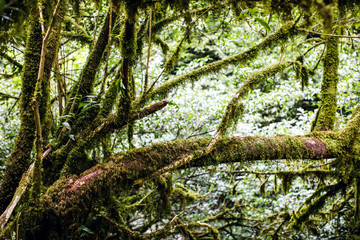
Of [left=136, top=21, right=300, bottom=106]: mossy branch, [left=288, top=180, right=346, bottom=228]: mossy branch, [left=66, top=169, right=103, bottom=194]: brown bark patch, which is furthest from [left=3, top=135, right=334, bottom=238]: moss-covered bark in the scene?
[left=288, top=180, right=346, bottom=228]: mossy branch

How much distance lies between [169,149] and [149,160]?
21 centimetres

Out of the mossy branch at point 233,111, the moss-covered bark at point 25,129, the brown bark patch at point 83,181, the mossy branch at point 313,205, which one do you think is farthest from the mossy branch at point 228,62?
the mossy branch at point 313,205

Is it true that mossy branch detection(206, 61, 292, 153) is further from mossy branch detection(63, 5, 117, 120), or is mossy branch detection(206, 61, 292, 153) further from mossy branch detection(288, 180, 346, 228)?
mossy branch detection(288, 180, 346, 228)

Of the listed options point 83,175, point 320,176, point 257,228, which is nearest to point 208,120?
point 320,176

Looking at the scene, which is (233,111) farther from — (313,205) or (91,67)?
(313,205)

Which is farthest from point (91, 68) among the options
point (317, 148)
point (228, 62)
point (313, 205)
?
point (313, 205)

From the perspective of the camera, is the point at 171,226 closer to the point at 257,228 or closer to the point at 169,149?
the point at 169,149

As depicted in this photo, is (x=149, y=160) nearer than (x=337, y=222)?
Yes

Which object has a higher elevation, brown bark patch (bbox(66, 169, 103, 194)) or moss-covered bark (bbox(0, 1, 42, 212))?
moss-covered bark (bbox(0, 1, 42, 212))

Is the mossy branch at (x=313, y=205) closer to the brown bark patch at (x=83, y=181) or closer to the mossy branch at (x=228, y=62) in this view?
the mossy branch at (x=228, y=62)

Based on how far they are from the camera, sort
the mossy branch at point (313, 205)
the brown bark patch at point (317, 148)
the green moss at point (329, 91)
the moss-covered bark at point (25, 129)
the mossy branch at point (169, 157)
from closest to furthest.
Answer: the mossy branch at point (169, 157) < the moss-covered bark at point (25, 129) < the brown bark patch at point (317, 148) < the green moss at point (329, 91) < the mossy branch at point (313, 205)

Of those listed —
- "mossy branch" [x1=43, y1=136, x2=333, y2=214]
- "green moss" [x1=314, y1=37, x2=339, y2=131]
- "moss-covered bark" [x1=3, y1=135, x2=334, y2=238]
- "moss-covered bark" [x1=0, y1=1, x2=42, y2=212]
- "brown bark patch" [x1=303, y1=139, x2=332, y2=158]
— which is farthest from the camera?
"green moss" [x1=314, y1=37, x2=339, y2=131]

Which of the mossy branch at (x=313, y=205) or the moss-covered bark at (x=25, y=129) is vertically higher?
the moss-covered bark at (x=25, y=129)

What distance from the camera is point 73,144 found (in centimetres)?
231
